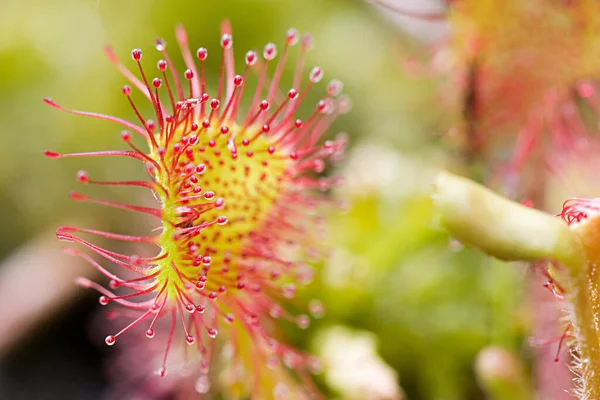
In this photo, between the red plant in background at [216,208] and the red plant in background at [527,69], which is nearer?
the red plant in background at [216,208]

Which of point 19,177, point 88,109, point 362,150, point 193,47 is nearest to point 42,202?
point 19,177

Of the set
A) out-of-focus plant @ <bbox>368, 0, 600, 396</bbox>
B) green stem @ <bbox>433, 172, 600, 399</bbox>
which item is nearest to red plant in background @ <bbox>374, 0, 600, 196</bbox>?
out-of-focus plant @ <bbox>368, 0, 600, 396</bbox>

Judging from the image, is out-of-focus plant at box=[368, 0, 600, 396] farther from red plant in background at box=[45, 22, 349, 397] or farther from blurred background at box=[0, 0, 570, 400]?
red plant in background at box=[45, 22, 349, 397]

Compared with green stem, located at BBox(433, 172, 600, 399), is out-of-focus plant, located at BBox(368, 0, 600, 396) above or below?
above

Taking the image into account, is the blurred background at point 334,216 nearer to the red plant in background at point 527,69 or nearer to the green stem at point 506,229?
the red plant in background at point 527,69

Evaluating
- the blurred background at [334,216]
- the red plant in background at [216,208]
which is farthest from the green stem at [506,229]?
the blurred background at [334,216]

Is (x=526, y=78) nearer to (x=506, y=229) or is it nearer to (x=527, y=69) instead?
(x=527, y=69)

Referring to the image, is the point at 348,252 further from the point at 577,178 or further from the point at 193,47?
the point at 193,47

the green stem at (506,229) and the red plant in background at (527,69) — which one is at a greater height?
the red plant in background at (527,69)
